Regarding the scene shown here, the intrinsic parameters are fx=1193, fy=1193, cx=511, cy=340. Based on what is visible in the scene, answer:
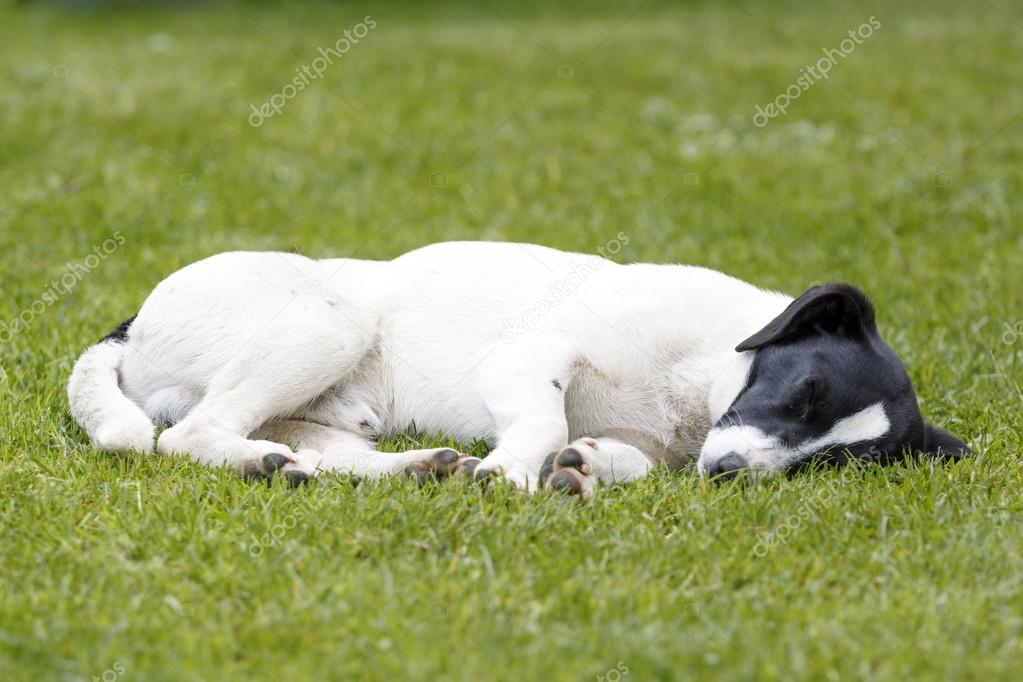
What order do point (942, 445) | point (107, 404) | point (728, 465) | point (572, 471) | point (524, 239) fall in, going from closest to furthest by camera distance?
point (572, 471), point (728, 465), point (107, 404), point (942, 445), point (524, 239)

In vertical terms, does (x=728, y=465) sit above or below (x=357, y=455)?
above

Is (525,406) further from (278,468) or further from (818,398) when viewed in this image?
(818,398)

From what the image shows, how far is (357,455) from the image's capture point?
4465 mm

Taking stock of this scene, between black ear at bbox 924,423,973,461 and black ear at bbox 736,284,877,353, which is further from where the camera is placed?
black ear at bbox 924,423,973,461

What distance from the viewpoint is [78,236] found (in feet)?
24.3

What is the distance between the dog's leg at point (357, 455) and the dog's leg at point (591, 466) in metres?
0.28

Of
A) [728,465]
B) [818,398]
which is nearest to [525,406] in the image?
[728,465]

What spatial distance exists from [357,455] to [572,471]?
0.86m

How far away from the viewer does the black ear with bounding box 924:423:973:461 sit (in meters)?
4.59

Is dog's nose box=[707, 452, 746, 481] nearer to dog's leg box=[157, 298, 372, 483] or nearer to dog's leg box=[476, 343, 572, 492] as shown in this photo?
dog's leg box=[476, 343, 572, 492]

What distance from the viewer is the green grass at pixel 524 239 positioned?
3.18 meters

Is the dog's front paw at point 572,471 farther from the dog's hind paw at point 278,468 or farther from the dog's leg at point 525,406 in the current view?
the dog's hind paw at point 278,468

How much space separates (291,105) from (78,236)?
10.9ft

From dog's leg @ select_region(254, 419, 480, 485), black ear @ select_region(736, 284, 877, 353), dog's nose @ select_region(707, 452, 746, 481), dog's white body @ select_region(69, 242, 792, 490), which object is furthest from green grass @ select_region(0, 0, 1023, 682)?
black ear @ select_region(736, 284, 877, 353)
